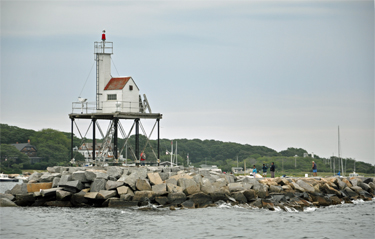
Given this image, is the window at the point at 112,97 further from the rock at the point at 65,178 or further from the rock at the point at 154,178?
the rock at the point at 154,178

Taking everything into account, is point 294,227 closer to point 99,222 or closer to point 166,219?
point 166,219

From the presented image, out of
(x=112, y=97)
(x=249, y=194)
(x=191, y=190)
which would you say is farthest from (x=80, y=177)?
(x=112, y=97)

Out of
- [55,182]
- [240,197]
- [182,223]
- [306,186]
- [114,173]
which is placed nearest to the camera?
[182,223]

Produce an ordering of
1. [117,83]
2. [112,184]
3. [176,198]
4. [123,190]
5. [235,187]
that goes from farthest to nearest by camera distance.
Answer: [117,83], [235,187], [112,184], [123,190], [176,198]

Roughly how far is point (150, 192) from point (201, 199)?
2894mm

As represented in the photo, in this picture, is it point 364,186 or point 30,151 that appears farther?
point 30,151

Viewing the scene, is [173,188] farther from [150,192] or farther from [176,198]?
[150,192]

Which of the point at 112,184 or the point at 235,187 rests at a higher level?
the point at 112,184

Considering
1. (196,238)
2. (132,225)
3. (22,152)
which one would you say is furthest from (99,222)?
(22,152)

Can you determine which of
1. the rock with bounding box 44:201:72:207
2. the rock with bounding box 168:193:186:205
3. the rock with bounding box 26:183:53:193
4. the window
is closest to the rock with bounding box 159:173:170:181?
the rock with bounding box 168:193:186:205

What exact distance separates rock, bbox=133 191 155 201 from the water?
1.19m

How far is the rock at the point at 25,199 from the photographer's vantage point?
28.8m

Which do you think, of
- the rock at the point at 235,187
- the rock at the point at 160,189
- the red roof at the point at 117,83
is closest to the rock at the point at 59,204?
the rock at the point at 160,189

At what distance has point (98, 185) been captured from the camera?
2878 cm
